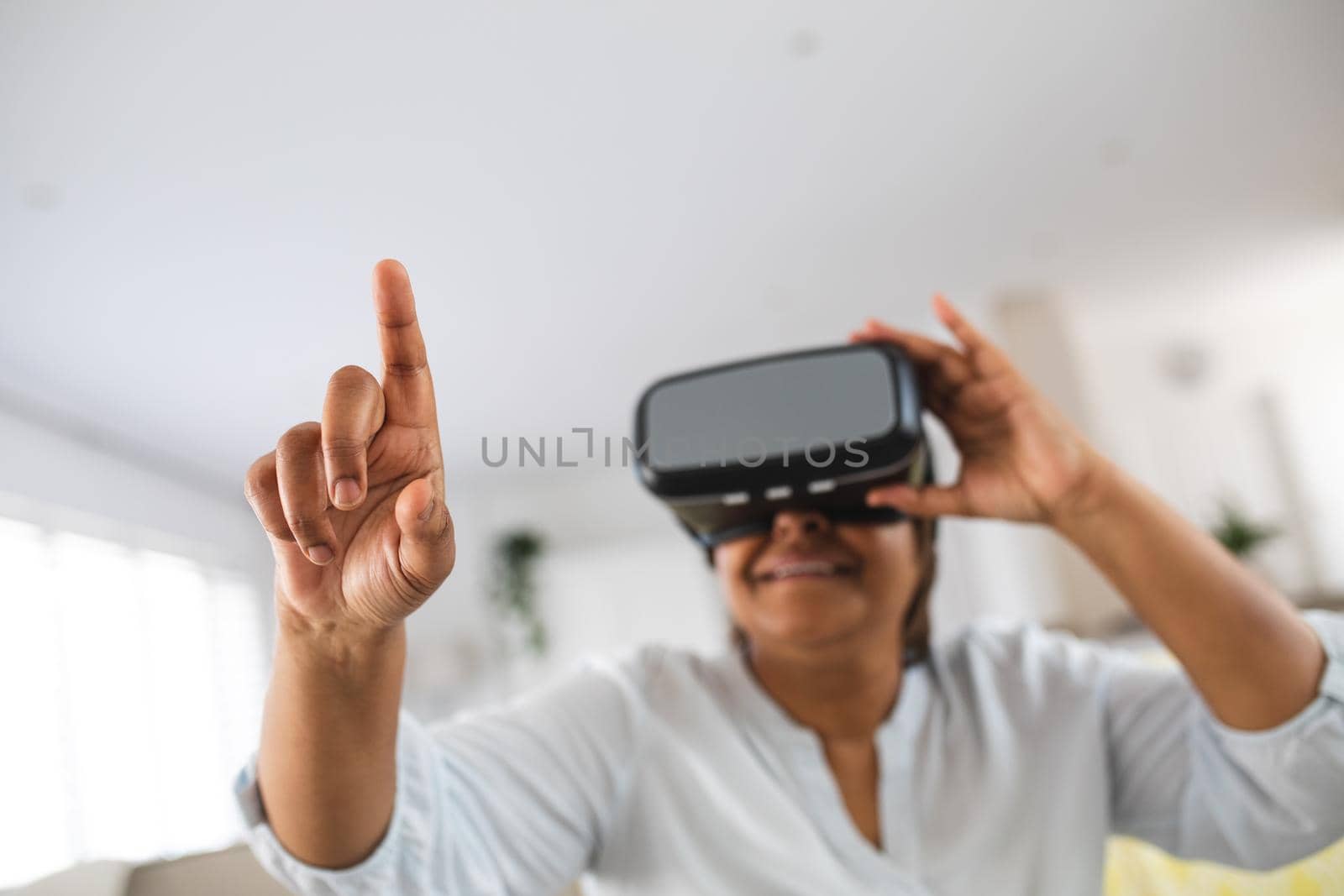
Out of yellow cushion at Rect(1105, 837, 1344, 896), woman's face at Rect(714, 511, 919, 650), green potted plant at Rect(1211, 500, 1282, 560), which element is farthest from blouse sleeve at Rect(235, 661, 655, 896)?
green potted plant at Rect(1211, 500, 1282, 560)

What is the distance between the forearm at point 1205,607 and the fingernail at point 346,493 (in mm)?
437

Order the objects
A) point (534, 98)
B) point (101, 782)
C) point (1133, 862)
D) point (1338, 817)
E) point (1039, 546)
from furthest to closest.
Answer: point (1039, 546)
point (1133, 862)
point (1338, 817)
point (534, 98)
point (101, 782)

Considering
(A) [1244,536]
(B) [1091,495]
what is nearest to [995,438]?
(B) [1091,495]

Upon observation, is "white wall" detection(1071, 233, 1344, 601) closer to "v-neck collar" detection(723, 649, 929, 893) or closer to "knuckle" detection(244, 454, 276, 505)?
"v-neck collar" detection(723, 649, 929, 893)

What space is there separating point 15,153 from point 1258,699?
0.57 metres

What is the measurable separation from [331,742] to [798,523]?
25cm

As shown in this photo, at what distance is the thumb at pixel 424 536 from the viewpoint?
6.9 inches

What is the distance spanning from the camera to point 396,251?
8.6 inches

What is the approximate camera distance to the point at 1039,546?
261 cm

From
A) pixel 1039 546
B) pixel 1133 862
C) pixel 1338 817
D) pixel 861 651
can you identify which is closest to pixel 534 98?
pixel 861 651

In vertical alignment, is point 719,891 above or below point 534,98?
below

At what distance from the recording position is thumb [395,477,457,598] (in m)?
0.17

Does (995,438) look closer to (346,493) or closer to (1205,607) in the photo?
(1205,607)

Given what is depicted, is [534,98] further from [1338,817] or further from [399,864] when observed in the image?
[1338,817]
